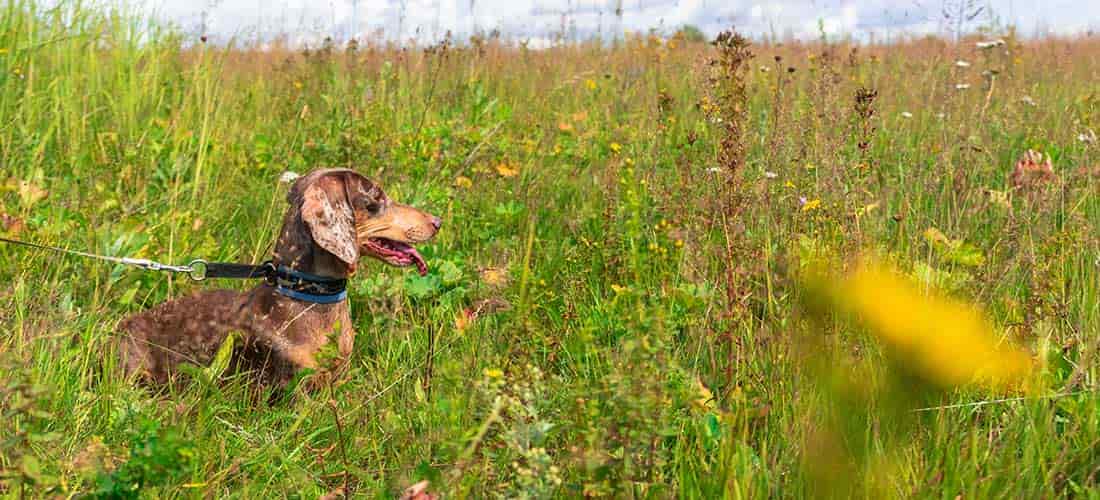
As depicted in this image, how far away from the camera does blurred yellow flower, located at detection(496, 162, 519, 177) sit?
4.54 metres

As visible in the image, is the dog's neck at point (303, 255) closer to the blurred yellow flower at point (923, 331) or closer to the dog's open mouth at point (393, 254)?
the dog's open mouth at point (393, 254)

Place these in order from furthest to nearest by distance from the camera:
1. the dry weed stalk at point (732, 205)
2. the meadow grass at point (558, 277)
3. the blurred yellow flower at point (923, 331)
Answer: the dry weed stalk at point (732, 205)
the meadow grass at point (558, 277)
the blurred yellow flower at point (923, 331)

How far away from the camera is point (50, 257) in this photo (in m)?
3.49

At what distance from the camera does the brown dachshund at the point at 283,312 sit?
3162 millimetres

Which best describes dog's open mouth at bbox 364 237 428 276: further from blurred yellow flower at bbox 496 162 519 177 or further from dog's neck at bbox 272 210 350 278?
blurred yellow flower at bbox 496 162 519 177

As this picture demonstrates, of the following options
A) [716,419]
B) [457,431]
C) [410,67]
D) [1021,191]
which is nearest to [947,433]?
[716,419]

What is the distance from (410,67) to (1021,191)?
492cm

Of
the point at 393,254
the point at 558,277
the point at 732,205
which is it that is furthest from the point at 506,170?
the point at 732,205

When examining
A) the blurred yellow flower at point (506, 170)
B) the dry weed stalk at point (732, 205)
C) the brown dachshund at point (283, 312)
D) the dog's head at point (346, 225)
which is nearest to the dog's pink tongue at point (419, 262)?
the dog's head at point (346, 225)

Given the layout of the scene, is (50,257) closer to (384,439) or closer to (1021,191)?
(384,439)

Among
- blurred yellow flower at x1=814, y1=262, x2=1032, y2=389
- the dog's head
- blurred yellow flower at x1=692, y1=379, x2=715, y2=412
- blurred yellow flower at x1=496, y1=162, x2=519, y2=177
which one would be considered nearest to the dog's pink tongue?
the dog's head

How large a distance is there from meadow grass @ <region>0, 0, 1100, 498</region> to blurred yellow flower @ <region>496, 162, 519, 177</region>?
3cm

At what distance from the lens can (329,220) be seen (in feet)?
10.4

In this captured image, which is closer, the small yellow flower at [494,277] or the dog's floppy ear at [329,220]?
the dog's floppy ear at [329,220]
